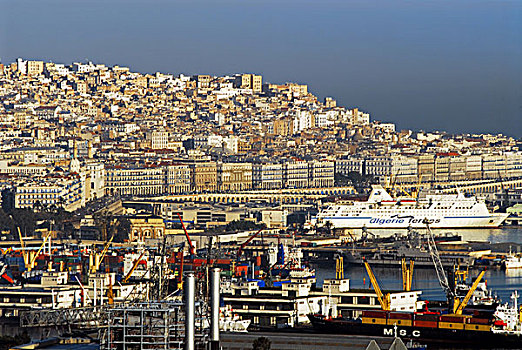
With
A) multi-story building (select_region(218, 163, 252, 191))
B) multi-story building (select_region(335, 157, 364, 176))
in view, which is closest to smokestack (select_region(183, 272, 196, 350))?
multi-story building (select_region(218, 163, 252, 191))

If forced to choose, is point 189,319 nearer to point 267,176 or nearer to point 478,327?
point 478,327

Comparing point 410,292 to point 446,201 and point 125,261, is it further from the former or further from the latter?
point 446,201

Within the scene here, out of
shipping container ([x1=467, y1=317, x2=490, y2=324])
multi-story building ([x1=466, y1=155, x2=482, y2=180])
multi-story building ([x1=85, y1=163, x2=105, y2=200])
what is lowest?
shipping container ([x1=467, y1=317, x2=490, y2=324])

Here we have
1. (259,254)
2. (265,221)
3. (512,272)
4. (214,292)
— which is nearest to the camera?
(214,292)

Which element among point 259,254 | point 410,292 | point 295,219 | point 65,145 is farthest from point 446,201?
point 410,292

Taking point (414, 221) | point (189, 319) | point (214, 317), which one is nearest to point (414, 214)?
point (414, 221)

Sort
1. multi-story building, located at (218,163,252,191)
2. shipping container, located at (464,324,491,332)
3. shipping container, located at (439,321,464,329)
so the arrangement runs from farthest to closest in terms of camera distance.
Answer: multi-story building, located at (218,163,252,191), shipping container, located at (439,321,464,329), shipping container, located at (464,324,491,332)

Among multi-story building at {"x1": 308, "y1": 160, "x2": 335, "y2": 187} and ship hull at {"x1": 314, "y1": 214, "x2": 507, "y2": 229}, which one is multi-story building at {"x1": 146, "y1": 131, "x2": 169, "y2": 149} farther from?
ship hull at {"x1": 314, "y1": 214, "x2": 507, "y2": 229}
